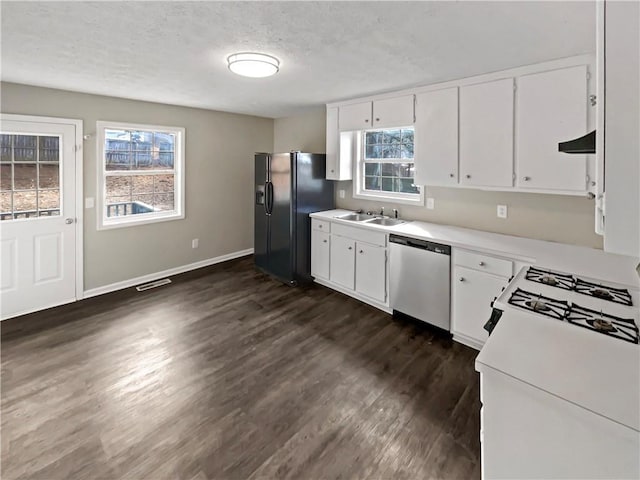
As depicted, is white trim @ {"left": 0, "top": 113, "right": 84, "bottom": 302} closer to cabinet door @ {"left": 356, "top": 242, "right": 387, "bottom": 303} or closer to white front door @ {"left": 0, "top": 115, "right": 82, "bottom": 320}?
white front door @ {"left": 0, "top": 115, "right": 82, "bottom": 320}

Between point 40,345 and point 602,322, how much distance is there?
4027 mm

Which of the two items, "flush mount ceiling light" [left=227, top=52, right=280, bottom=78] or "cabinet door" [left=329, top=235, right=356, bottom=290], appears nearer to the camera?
"flush mount ceiling light" [left=227, top=52, right=280, bottom=78]

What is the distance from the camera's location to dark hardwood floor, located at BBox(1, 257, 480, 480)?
5.91 ft

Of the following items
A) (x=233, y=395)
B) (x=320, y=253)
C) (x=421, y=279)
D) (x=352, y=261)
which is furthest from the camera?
(x=320, y=253)

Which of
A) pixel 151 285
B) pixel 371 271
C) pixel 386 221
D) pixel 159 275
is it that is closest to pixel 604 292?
→ pixel 371 271

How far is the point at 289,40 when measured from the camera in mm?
2195

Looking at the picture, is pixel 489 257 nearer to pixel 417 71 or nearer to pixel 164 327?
pixel 417 71

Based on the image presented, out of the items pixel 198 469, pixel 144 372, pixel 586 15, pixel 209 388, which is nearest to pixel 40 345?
pixel 144 372

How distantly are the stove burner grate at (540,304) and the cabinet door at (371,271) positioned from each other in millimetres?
1851

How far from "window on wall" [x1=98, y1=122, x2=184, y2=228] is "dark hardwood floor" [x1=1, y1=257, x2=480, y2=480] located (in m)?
1.35

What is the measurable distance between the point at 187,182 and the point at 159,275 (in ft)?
4.61

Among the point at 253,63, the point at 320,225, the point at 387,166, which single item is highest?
the point at 253,63

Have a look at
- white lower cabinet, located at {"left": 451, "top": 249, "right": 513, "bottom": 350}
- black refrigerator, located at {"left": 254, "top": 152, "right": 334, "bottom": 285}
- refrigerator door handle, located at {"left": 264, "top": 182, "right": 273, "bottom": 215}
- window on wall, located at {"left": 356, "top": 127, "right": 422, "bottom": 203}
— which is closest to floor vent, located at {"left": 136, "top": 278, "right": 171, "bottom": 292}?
black refrigerator, located at {"left": 254, "top": 152, "right": 334, "bottom": 285}

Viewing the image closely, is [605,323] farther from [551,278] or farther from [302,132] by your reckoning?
[302,132]
